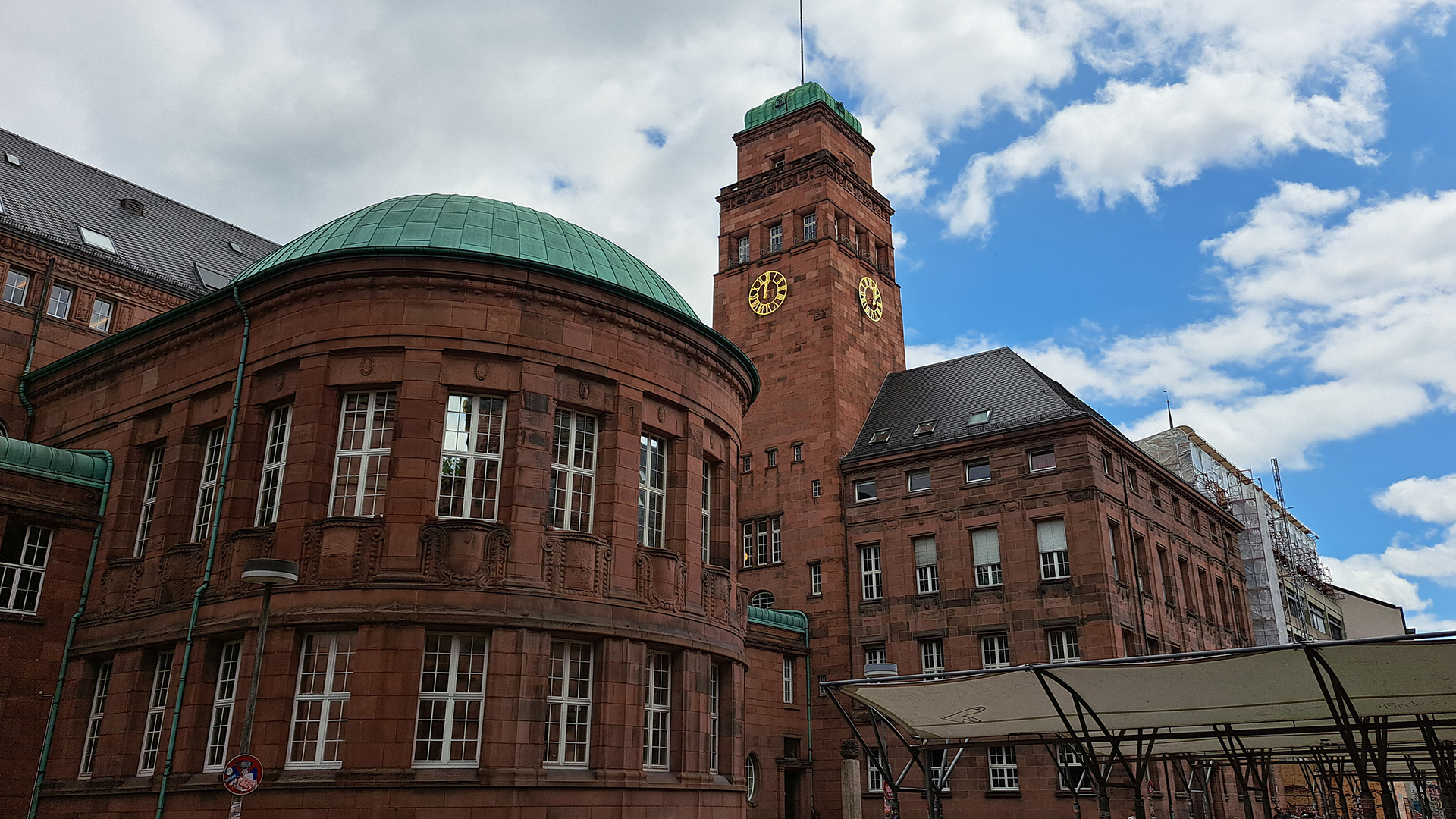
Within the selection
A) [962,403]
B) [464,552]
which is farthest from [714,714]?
[962,403]

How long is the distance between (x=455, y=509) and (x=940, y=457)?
78.1ft

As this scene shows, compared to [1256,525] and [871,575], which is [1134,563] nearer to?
[871,575]

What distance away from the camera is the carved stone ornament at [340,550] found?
19.2m

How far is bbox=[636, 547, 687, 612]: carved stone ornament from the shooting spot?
72.0 feet

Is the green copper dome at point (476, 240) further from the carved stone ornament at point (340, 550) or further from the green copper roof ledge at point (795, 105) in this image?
the green copper roof ledge at point (795, 105)

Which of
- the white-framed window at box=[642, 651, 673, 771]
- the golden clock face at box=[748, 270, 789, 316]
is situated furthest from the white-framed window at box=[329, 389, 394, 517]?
the golden clock face at box=[748, 270, 789, 316]

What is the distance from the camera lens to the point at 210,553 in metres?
20.6

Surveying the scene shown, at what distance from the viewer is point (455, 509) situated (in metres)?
20.3

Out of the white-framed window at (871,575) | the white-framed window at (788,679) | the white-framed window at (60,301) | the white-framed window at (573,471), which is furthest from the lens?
the white-framed window at (871,575)

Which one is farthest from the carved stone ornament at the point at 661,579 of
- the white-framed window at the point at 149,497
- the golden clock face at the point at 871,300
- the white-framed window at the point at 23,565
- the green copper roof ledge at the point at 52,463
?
the golden clock face at the point at 871,300

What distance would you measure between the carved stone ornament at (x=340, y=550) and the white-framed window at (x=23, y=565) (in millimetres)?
8861

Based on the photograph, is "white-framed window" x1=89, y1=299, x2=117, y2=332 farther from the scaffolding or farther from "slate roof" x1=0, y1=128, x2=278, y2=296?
the scaffolding

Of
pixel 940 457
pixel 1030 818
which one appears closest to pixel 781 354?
pixel 940 457

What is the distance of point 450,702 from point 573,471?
5.28 metres
